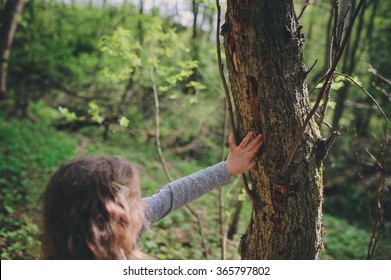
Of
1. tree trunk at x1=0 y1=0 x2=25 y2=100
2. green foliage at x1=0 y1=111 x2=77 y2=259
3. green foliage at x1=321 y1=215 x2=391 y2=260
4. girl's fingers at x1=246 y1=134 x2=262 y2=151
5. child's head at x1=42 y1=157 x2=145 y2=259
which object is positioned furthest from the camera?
tree trunk at x1=0 y1=0 x2=25 y2=100

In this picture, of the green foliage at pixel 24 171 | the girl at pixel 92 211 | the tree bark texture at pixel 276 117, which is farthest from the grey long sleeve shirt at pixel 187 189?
the green foliage at pixel 24 171

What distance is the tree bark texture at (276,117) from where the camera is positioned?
56.7 inches

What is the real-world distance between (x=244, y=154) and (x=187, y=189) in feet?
1.40

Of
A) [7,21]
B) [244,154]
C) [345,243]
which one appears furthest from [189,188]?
[7,21]

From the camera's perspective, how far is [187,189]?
1863 mm

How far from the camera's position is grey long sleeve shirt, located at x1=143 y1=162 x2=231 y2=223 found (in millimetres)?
1830

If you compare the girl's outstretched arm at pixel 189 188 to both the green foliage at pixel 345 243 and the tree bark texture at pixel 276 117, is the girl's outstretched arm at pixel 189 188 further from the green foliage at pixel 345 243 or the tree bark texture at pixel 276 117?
the green foliage at pixel 345 243

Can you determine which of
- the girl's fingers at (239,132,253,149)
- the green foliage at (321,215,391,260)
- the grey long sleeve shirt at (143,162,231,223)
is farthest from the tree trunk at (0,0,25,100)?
the green foliage at (321,215,391,260)

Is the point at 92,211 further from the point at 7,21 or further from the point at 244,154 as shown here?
the point at 7,21

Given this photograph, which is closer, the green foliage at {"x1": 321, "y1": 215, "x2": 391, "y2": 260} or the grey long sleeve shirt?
the grey long sleeve shirt

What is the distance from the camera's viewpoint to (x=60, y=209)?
52.9 inches

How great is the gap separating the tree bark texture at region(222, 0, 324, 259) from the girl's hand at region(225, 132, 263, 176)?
4cm

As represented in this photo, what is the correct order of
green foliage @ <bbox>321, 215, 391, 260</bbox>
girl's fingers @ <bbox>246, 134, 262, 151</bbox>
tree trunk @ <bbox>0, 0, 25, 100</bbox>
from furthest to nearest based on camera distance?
tree trunk @ <bbox>0, 0, 25, 100</bbox>, green foliage @ <bbox>321, 215, 391, 260</bbox>, girl's fingers @ <bbox>246, 134, 262, 151</bbox>

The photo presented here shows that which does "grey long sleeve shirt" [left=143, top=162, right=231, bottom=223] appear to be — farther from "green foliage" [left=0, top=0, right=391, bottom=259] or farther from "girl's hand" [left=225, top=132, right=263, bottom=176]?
"green foliage" [left=0, top=0, right=391, bottom=259]
